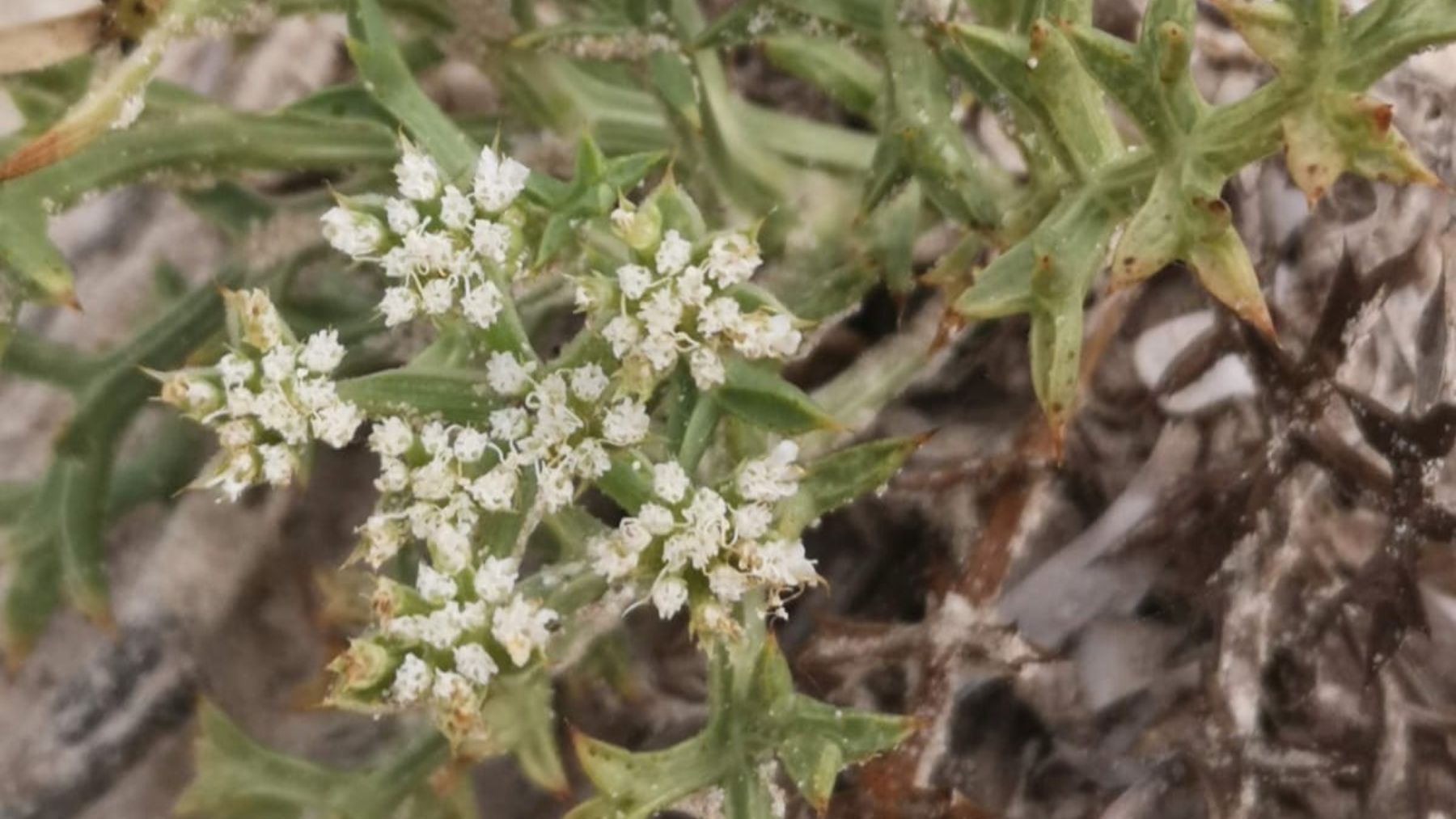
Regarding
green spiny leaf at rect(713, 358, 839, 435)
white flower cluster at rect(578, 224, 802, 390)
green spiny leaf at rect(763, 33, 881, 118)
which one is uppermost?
green spiny leaf at rect(763, 33, 881, 118)

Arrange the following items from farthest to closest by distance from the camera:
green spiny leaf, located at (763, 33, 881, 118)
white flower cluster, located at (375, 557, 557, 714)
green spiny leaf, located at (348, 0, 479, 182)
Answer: green spiny leaf, located at (763, 33, 881, 118), green spiny leaf, located at (348, 0, 479, 182), white flower cluster, located at (375, 557, 557, 714)

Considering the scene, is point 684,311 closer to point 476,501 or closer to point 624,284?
point 624,284

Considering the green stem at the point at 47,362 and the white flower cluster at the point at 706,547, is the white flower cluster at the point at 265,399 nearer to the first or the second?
the white flower cluster at the point at 706,547

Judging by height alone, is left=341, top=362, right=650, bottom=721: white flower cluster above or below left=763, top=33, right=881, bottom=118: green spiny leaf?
below

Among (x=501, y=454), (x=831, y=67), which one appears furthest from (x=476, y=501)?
(x=831, y=67)

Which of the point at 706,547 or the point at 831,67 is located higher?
the point at 831,67

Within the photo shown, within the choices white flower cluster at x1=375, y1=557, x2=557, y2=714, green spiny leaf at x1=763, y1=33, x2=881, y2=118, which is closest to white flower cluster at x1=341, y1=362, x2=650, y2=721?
white flower cluster at x1=375, y1=557, x2=557, y2=714

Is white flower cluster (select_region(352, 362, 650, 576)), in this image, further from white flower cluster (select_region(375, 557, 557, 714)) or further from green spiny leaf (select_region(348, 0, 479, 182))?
green spiny leaf (select_region(348, 0, 479, 182))
